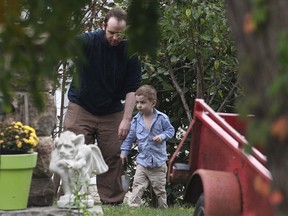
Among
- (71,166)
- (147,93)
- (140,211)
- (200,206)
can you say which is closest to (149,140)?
(147,93)

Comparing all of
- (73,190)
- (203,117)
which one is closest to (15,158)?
(73,190)

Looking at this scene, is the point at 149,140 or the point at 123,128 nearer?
the point at 123,128

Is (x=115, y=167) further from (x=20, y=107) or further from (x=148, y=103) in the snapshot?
(x=20, y=107)

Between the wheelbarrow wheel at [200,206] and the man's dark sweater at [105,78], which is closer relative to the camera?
the wheelbarrow wheel at [200,206]

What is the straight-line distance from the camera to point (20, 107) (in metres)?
7.64

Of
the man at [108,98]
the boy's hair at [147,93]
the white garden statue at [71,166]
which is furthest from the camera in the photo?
the boy's hair at [147,93]

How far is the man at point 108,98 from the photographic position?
8.84 m

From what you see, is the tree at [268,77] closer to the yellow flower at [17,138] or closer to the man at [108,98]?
the yellow flower at [17,138]

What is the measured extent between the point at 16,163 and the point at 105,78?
6.89ft

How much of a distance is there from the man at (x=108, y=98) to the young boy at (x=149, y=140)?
0.21m

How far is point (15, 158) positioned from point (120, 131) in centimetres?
202

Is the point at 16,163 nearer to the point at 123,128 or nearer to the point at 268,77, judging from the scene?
the point at 123,128

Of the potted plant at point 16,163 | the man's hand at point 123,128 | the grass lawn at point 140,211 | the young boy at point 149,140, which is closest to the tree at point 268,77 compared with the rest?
the potted plant at point 16,163

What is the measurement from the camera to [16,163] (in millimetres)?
7020
